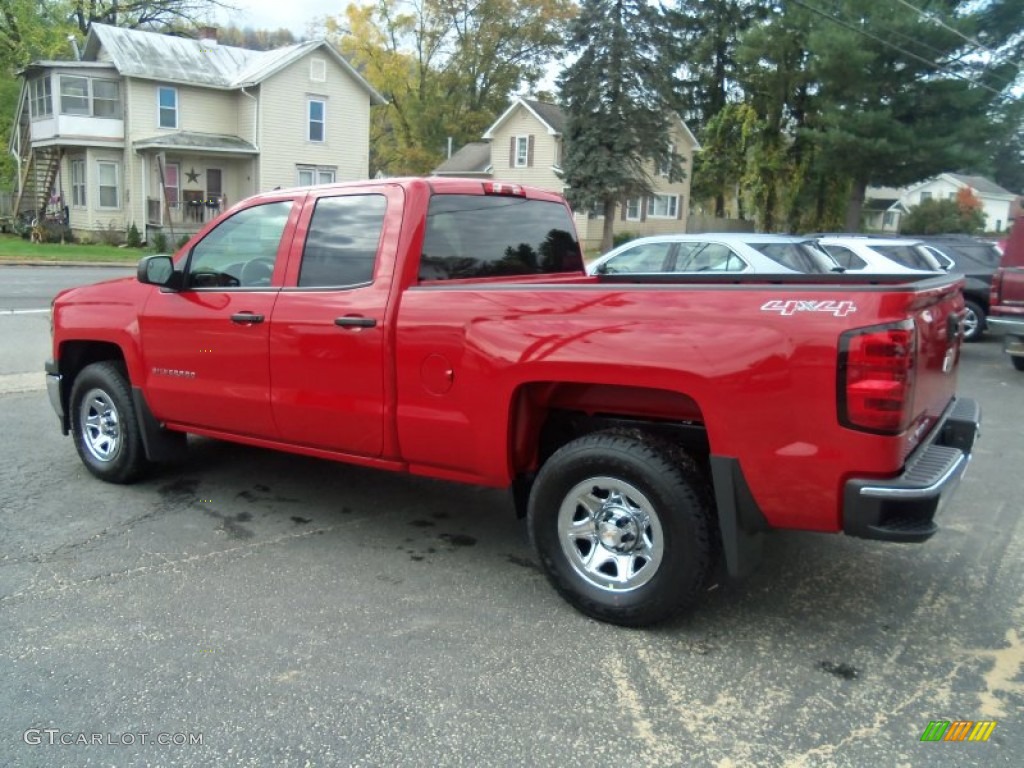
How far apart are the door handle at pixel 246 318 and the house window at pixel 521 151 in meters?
40.2

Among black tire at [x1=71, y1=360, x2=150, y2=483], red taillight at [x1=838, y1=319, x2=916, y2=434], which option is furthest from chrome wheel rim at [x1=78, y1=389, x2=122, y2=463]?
red taillight at [x1=838, y1=319, x2=916, y2=434]

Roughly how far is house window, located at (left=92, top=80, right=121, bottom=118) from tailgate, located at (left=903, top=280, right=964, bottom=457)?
117 ft

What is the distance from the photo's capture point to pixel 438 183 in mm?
4602

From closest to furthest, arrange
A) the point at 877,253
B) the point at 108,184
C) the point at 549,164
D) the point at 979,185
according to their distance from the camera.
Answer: the point at 877,253, the point at 108,184, the point at 549,164, the point at 979,185

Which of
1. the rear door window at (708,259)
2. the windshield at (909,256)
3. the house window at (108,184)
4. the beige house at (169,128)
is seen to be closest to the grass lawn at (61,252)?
the beige house at (169,128)

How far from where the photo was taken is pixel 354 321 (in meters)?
4.36

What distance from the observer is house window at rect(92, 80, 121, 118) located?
109 feet

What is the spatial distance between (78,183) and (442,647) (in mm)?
36379

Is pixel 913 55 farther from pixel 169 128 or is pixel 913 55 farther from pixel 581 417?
pixel 169 128

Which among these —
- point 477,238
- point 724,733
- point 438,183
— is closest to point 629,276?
point 477,238

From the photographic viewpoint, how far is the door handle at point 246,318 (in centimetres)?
477

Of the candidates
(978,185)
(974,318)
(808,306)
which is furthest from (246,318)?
(978,185)

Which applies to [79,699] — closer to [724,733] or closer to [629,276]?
[724,733]

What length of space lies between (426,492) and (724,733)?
9.95 ft
